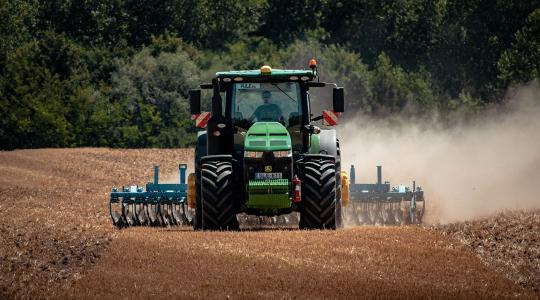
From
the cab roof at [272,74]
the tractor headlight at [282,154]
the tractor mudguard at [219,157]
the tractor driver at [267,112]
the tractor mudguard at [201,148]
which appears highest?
the cab roof at [272,74]

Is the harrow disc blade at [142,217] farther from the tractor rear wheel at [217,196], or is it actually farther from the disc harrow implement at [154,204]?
the tractor rear wheel at [217,196]

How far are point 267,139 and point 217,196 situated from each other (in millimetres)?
1218

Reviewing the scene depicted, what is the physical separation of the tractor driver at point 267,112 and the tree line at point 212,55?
3891 centimetres

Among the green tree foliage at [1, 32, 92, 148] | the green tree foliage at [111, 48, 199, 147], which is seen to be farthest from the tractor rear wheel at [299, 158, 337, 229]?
the green tree foliage at [111, 48, 199, 147]

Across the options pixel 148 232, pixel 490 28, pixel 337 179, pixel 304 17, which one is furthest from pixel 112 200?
pixel 304 17

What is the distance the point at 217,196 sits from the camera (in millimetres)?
21938

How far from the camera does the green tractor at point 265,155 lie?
21891mm

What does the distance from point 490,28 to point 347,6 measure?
550 inches

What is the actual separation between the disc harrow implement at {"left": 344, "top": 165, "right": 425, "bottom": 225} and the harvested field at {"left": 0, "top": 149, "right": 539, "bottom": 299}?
2.99 metres

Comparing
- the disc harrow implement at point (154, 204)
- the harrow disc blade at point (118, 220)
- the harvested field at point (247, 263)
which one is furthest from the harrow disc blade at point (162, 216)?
the harvested field at point (247, 263)

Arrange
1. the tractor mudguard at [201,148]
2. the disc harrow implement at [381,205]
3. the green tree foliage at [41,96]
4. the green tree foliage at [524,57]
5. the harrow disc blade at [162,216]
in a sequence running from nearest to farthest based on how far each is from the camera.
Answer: the tractor mudguard at [201,148] < the harrow disc blade at [162,216] < the disc harrow implement at [381,205] < the green tree foliage at [41,96] < the green tree foliage at [524,57]

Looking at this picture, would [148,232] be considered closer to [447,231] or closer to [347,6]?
[447,231]

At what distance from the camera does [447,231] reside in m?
22.4

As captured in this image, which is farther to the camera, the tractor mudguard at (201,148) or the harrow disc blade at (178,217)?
the harrow disc blade at (178,217)
